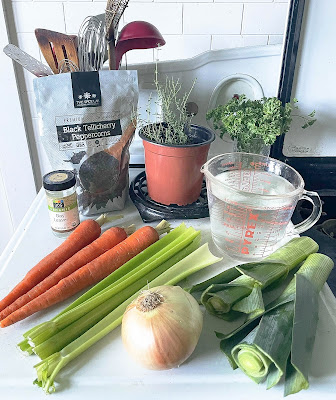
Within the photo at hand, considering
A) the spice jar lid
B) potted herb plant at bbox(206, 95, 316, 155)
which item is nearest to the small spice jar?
the spice jar lid

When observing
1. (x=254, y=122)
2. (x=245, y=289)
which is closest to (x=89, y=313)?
(x=245, y=289)

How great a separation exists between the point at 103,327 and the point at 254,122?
1.72 ft

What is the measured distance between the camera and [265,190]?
0.76 metres

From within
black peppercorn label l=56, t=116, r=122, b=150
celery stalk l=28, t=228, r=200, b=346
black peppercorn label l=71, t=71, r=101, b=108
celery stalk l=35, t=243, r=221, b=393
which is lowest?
celery stalk l=35, t=243, r=221, b=393

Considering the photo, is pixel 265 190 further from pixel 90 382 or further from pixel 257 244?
pixel 90 382

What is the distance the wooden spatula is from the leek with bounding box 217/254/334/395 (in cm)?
60

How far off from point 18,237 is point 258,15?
855 millimetres

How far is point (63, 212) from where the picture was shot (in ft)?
2.41

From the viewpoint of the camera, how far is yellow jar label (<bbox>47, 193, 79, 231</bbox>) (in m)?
0.72

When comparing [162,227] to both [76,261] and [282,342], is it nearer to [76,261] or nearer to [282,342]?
[76,261]

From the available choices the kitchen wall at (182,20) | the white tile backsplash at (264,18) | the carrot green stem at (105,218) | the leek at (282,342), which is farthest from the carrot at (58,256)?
the white tile backsplash at (264,18)

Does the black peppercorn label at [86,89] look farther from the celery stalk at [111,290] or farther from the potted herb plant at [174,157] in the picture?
the celery stalk at [111,290]

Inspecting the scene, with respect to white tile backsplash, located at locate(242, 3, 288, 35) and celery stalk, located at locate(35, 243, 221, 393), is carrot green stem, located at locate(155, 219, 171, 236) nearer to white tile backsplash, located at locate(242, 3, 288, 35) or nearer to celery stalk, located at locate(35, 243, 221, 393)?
celery stalk, located at locate(35, 243, 221, 393)

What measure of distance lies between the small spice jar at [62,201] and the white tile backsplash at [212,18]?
0.59 m
